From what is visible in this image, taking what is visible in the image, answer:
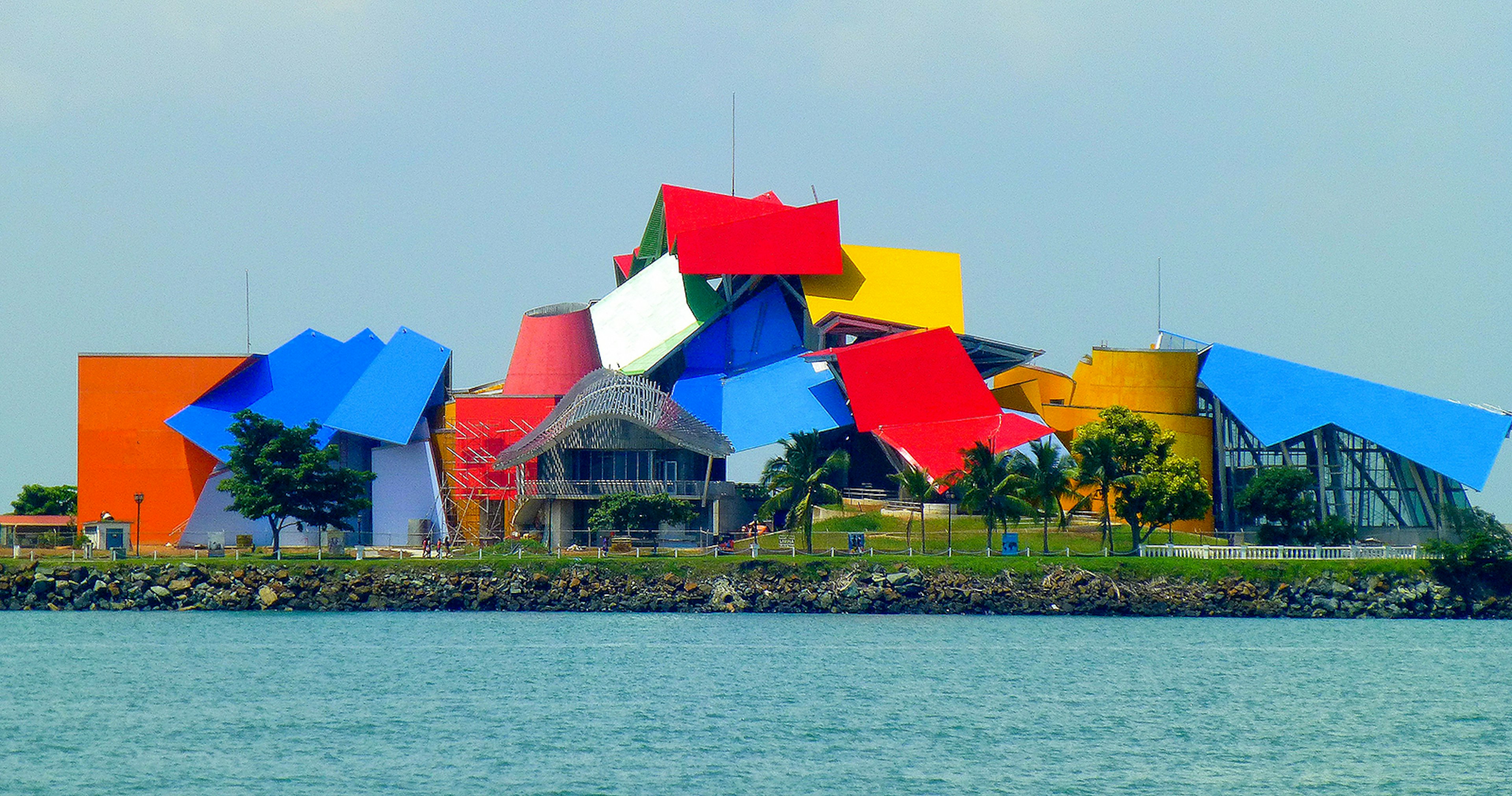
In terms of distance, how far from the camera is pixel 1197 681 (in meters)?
44.5

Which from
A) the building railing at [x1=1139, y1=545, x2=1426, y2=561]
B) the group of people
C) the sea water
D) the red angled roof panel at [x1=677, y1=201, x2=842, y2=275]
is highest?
the red angled roof panel at [x1=677, y1=201, x2=842, y2=275]

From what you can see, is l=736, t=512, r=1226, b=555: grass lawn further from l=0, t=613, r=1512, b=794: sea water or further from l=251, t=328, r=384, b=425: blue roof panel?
l=251, t=328, r=384, b=425: blue roof panel

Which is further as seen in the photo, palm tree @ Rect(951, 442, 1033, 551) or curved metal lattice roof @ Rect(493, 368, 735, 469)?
curved metal lattice roof @ Rect(493, 368, 735, 469)

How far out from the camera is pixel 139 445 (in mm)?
78875

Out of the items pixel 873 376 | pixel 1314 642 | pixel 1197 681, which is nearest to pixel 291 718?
pixel 1197 681

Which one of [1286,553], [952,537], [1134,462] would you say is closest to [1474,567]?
[1286,553]

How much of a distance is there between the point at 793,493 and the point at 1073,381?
24.1 meters

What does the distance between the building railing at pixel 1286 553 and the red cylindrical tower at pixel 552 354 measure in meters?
34.1

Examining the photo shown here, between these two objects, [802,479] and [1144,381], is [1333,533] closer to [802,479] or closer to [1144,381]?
[1144,381]

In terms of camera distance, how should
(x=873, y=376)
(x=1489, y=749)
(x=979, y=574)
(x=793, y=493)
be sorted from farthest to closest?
(x=873, y=376), (x=793, y=493), (x=979, y=574), (x=1489, y=749)

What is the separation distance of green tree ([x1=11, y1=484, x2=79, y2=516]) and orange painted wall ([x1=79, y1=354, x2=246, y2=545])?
2284cm

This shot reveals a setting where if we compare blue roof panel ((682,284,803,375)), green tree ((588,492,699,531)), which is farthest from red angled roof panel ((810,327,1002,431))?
green tree ((588,492,699,531))

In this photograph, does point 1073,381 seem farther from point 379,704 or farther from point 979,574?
point 379,704

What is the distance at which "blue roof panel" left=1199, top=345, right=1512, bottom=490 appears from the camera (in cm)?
7681
